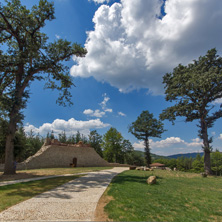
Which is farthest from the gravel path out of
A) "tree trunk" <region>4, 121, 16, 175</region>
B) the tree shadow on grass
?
"tree trunk" <region>4, 121, 16, 175</region>

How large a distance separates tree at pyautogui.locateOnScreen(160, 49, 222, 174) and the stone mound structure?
1972 centimetres

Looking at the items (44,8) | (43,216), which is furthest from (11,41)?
(43,216)

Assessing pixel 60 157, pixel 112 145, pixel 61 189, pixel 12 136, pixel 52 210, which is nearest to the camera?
pixel 52 210

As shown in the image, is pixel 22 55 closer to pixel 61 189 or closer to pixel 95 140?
pixel 61 189

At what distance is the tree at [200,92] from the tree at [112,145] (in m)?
27.5

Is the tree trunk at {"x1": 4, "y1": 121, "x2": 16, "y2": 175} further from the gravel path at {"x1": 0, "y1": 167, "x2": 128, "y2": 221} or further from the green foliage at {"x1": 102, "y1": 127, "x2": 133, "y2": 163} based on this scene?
the green foliage at {"x1": 102, "y1": 127, "x2": 133, "y2": 163}

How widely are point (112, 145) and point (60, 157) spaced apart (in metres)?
22.5

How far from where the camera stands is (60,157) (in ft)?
96.4

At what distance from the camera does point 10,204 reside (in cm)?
554

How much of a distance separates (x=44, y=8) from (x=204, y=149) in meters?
28.8

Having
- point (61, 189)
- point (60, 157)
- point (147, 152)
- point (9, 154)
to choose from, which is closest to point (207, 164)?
point (147, 152)

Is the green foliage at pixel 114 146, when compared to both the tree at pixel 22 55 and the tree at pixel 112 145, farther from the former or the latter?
the tree at pixel 22 55

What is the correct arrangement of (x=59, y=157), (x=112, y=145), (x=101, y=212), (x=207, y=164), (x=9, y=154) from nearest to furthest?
(x=101, y=212)
(x=9, y=154)
(x=207, y=164)
(x=59, y=157)
(x=112, y=145)

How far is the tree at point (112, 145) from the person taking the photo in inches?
1918
